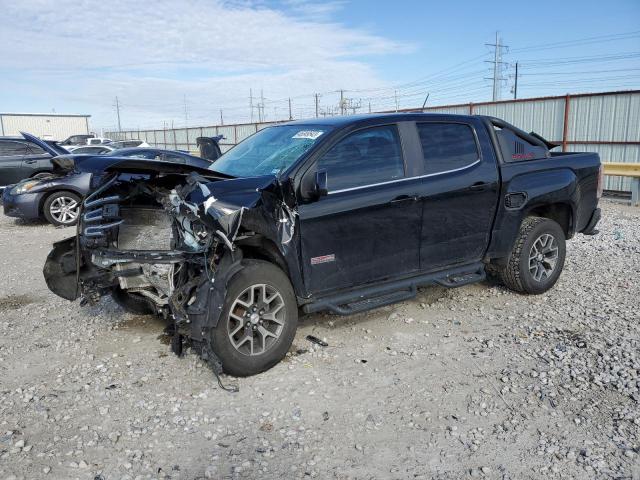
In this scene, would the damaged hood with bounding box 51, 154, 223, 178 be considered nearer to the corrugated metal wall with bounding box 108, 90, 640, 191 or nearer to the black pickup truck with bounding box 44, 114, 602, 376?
the black pickup truck with bounding box 44, 114, 602, 376

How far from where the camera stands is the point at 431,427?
A: 329 centimetres

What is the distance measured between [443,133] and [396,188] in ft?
2.86

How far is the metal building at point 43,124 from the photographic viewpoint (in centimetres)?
4803

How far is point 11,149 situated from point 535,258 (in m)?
12.3

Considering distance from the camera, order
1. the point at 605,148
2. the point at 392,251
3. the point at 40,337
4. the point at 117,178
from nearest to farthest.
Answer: the point at 117,178, the point at 392,251, the point at 40,337, the point at 605,148

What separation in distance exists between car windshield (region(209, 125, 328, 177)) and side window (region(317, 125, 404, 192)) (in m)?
0.22

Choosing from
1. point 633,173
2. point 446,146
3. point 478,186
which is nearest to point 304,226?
point 446,146

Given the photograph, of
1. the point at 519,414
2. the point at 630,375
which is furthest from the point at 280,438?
the point at 630,375

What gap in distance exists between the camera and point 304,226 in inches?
158

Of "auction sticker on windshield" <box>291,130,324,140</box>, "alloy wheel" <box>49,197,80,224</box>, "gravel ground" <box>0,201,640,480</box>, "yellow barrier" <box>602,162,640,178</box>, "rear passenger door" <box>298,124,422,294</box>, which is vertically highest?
"auction sticker on windshield" <box>291,130,324,140</box>

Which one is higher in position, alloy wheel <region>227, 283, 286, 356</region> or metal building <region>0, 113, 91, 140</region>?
metal building <region>0, 113, 91, 140</region>

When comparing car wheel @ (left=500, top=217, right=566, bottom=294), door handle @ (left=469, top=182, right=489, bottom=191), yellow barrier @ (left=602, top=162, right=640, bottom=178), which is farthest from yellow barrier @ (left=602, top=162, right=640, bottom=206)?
door handle @ (left=469, top=182, right=489, bottom=191)

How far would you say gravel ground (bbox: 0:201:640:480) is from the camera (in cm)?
297

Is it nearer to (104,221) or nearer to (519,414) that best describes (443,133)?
(519,414)
